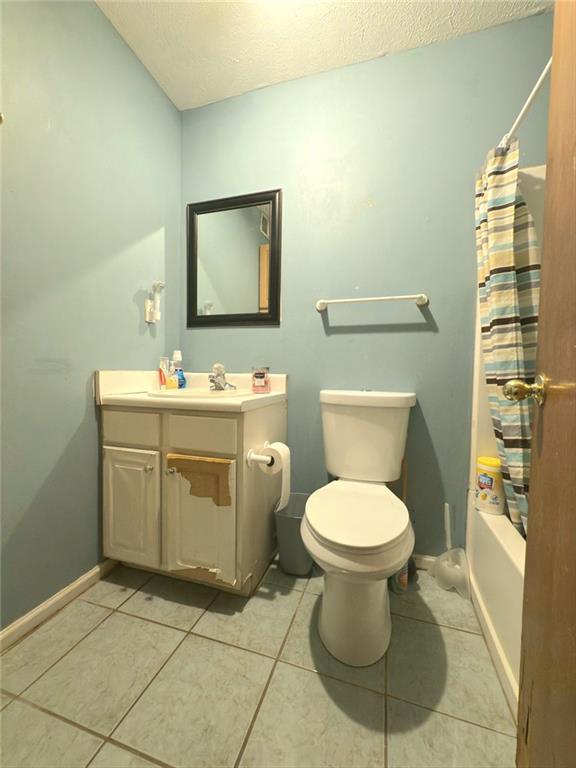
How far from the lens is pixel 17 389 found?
0.95 metres

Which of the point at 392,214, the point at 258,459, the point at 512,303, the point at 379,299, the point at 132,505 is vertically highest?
the point at 392,214

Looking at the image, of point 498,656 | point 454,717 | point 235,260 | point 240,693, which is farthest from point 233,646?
point 235,260

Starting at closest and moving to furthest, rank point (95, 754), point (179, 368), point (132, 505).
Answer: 1. point (95, 754)
2. point (132, 505)
3. point (179, 368)

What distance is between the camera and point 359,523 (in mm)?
902

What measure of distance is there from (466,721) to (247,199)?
6.90 feet

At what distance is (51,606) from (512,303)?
1883 millimetres

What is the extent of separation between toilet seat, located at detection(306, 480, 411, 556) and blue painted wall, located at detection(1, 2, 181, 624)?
36.9 inches

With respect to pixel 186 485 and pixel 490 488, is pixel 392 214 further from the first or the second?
pixel 186 485

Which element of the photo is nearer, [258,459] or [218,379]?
[258,459]

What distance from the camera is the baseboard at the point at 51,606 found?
93 centimetres

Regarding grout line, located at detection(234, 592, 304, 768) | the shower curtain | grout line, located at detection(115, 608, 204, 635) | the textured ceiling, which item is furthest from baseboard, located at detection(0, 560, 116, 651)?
the textured ceiling

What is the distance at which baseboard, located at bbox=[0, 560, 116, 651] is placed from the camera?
36.6 inches

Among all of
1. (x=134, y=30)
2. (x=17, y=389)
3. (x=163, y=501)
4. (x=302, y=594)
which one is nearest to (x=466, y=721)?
(x=302, y=594)

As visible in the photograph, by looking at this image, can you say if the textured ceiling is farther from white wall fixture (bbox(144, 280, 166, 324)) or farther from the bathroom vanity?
the bathroom vanity
